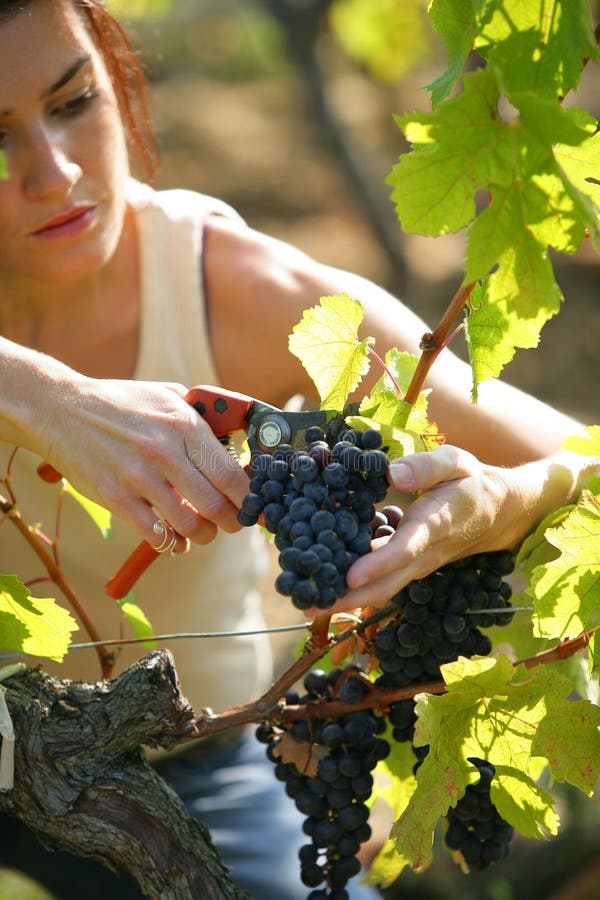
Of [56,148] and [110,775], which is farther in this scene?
[56,148]

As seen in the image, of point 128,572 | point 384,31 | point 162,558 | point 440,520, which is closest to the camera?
point 440,520

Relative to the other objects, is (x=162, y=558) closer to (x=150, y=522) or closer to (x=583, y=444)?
(x=150, y=522)

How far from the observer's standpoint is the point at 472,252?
Answer: 886 millimetres

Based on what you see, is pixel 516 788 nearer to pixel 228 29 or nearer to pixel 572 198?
pixel 572 198

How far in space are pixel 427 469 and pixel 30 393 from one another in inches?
17.4

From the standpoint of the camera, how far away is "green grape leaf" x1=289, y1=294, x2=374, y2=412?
105 centimetres

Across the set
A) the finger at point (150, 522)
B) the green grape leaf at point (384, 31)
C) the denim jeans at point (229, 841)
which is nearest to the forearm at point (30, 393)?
the finger at point (150, 522)

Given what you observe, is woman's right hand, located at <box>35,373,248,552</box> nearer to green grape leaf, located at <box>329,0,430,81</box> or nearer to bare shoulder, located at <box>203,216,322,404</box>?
bare shoulder, located at <box>203,216,322,404</box>

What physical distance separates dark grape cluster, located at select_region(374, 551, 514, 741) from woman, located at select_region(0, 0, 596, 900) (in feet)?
0.16

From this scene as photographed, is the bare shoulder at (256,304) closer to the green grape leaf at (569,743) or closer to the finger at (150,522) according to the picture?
the finger at (150,522)

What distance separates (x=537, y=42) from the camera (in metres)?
0.92

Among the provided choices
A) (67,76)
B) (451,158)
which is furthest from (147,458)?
(67,76)

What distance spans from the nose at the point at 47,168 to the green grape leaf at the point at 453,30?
2.05 feet

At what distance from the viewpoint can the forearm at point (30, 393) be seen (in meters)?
→ 1.12
